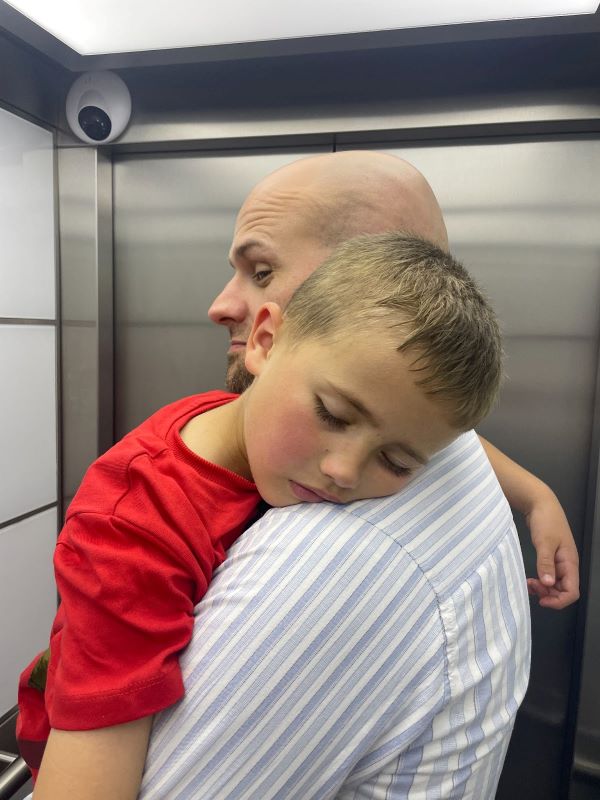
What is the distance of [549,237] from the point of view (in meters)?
1.57

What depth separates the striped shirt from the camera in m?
0.50

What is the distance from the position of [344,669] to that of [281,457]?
21 centimetres

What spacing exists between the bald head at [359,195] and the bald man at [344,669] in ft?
1.26

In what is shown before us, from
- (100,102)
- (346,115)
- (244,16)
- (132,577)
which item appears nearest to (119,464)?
(132,577)

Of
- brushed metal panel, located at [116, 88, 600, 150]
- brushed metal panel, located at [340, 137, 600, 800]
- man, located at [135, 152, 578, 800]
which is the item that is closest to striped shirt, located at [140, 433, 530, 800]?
man, located at [135, 152, 578, 800]

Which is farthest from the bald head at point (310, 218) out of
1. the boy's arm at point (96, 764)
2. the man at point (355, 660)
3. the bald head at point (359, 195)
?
the boy's arm at point (96, 764)

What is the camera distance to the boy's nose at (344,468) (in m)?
0.55

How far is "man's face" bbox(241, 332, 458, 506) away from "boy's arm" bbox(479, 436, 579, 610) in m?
0.57

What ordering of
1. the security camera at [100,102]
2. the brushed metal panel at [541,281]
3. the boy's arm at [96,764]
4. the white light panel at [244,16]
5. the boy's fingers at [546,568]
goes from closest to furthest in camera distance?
the boy's arm at [96,764]
the boy's fingers at [546,568]
the white light panel at [244,16]
the brushed metal panel at [541,281]
the security camera at [100,102]

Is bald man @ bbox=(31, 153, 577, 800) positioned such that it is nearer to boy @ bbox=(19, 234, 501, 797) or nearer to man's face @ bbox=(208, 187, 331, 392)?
boy @ bbox=(19, 234, 501, 797)

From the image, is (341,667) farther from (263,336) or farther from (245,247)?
(245,247)

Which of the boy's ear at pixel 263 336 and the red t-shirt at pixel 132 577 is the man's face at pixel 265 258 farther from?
the red t-shirt at pixel 132 577

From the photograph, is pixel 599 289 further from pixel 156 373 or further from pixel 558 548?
pixel 156 373

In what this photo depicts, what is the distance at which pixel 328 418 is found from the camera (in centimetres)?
58
